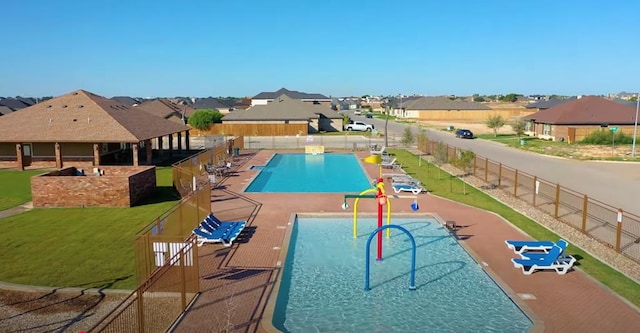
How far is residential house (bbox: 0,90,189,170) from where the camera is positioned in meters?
31.9

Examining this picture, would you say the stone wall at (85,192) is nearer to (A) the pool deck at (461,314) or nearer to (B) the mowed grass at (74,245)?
(B) the mowed grass at (74,245)

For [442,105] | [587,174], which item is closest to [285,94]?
[442,105]

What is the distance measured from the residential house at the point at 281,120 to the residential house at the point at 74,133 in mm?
27753

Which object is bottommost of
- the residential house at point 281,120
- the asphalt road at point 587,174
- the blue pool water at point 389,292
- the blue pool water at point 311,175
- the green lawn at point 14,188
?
the blue pool water at point 389,292

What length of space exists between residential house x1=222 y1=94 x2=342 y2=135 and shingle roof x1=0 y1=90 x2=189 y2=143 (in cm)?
2703

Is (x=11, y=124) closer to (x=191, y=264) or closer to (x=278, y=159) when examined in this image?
→ (x=278, y=159)

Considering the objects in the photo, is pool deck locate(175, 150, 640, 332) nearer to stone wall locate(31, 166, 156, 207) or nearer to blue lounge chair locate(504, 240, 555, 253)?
blue lounge chair locate(504, 240, 555, 253)

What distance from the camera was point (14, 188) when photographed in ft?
86.9

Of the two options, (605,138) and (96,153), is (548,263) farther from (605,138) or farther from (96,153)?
(605,138)

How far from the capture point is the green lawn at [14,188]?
2302 centimetres

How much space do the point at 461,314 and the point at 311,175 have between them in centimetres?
2264

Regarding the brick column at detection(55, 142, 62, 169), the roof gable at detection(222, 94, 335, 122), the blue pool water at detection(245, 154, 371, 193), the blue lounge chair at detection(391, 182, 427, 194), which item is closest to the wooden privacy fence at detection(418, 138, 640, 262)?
the blue lounge chair at detection(391, 182, 427, 194)

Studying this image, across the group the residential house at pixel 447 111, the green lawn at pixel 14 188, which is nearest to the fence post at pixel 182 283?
the green lawn at pixel 14 188

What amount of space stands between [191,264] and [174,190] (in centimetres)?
1457
